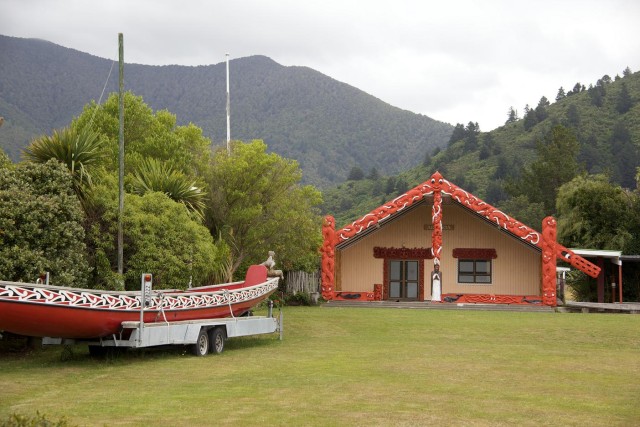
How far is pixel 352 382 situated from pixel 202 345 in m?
5.32

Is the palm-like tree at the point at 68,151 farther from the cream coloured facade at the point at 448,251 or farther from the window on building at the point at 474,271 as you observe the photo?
the window on building at the point at 474,271

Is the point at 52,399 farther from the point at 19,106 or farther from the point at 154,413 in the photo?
the point at 19,106

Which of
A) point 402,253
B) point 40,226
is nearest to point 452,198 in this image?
point 402,253

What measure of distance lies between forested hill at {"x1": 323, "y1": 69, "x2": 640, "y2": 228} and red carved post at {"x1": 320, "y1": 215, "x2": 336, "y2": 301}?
1643 inches

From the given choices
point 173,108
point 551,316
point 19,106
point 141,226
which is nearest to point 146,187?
point 141,226

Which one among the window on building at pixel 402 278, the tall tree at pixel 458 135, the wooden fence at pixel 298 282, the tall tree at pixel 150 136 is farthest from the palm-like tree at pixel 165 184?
the tall tree at pixel 458 135

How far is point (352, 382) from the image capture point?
1354cm

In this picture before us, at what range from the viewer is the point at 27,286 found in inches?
552

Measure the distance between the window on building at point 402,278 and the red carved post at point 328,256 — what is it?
446cm

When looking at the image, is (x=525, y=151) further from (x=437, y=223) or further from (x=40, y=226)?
(x=40, y=226)

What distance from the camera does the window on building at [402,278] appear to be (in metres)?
40.2

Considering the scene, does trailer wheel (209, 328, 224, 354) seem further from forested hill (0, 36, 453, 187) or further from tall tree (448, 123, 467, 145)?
forested hill (0, 36, 453, 187)

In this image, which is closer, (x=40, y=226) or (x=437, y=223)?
(x=40, y=226)

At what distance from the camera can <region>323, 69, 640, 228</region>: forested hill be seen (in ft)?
301
